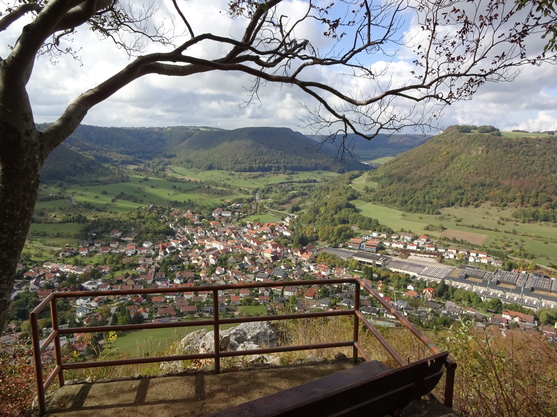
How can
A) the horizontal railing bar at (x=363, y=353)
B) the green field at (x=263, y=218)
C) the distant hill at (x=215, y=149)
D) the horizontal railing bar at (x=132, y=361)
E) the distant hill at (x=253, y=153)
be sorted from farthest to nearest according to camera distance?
the distant hill at (x=253, y=153)
the distant hill at (x=215, y=149)
the green field at (x=263, y=218)
the horizontal railing bar at (x=363, y=353)
the horizontal railing bar at (x=132, y=361)

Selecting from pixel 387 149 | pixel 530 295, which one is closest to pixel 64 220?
pixel 530 295

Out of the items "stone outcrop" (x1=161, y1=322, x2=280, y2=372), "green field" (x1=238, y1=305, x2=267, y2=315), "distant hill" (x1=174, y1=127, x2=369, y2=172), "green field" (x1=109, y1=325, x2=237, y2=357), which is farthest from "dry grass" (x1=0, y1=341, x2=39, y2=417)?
"distant hill" (x1=174, y1=127, x2=369, y2=172)

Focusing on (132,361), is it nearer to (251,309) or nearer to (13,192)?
(13,192)

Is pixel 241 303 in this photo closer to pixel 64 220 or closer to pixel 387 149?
pixel 64 220

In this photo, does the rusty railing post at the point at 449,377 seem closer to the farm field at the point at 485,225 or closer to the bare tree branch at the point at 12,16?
the bare tree branch at the point at 12,16

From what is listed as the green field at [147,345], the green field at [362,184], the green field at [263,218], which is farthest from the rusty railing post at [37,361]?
the green field at [362,184]

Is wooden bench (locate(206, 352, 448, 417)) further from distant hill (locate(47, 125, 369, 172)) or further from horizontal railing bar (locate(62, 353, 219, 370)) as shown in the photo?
distant hill (locate(47, 125, 369, 172))

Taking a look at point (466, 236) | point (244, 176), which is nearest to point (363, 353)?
point (466, 236)
